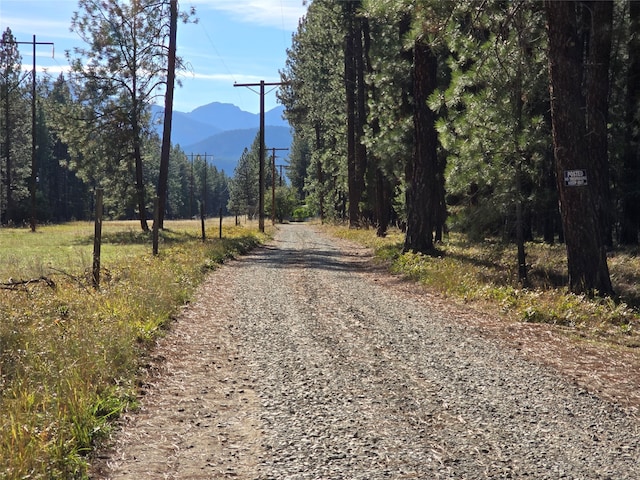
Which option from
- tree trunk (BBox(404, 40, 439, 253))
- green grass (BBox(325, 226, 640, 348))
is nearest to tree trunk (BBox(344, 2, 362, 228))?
tree trunk (BBox(404, 40, 439, 253))

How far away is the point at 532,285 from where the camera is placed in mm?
11625

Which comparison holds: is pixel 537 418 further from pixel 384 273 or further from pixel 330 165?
pixel 330 165

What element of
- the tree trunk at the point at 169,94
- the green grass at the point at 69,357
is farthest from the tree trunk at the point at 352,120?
the green grass at the point at 69,357

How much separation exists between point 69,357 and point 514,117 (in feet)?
31.5

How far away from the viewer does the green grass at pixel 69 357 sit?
12.5ft

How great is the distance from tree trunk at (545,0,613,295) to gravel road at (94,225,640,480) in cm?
273

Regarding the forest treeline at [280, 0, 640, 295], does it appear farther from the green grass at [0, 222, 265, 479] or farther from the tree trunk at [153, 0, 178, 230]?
the tree trunk at [153, 0, 178, 230]

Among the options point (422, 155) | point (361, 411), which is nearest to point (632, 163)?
point (422, 155)

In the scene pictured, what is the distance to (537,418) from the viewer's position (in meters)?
4.66

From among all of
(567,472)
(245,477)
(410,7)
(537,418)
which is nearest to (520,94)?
(410,7)

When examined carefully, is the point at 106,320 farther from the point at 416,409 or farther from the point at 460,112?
the point at 460,112

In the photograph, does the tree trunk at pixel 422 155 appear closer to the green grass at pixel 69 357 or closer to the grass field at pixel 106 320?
the grass field at pixel 106 320

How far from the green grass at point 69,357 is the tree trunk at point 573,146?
656cm

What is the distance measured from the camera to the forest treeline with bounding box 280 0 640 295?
9.66m
